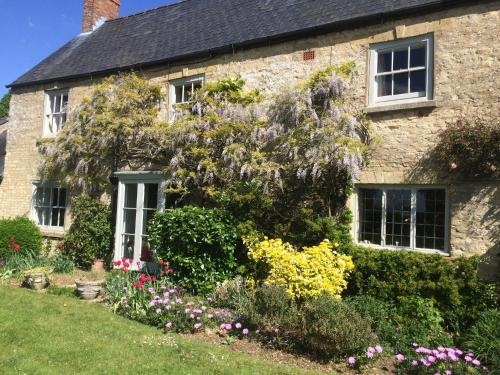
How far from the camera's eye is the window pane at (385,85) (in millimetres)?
8102

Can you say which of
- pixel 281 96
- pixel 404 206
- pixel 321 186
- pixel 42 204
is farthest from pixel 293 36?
pixel 42 204

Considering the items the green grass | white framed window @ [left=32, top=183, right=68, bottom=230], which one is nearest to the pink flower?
the green grass

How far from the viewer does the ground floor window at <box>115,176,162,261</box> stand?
10.1 m

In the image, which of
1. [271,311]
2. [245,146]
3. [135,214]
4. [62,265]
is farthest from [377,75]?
[62,265]

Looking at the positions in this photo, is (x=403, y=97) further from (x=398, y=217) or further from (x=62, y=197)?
(x=62, y=197)

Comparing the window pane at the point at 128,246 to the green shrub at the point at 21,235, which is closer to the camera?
the window pane at the point at 128,246

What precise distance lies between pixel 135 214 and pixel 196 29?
5.66 m

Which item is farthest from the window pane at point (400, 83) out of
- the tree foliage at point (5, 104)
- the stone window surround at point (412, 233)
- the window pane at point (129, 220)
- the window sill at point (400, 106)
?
the tree foliage at point (5, 104)

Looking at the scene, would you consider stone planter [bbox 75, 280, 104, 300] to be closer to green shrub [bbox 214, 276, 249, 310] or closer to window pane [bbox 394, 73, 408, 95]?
green shrub [bbox 214, 276, 249, 310]

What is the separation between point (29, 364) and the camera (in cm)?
469

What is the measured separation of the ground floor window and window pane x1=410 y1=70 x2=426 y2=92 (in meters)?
6.13

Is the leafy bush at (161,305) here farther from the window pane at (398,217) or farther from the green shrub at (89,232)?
the window pane at (398,217)

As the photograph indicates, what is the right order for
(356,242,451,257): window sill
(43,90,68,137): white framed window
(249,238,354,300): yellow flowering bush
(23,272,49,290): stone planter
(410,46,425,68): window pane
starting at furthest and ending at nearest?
(43,90,68,137): white framed window < (23,272,49,290): stone planter < (410,46,425,68): window pane < (356,242,451,257): window sill < (249,238,354,300): yellow flowering bush

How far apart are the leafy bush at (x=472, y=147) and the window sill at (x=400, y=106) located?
1.98 feet
